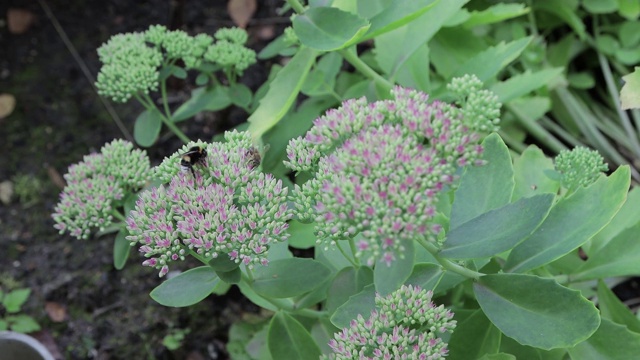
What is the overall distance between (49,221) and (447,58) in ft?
4.26

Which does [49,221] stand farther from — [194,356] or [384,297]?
[384,297]

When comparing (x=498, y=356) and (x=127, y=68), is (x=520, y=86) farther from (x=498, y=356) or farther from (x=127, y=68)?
(x=127, y=68)

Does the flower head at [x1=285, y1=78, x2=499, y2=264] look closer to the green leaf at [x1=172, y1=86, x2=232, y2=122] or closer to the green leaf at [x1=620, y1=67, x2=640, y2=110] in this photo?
the green leaf at [x1=620, y1=67, x2=640, y2=110]

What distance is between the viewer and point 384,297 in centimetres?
108

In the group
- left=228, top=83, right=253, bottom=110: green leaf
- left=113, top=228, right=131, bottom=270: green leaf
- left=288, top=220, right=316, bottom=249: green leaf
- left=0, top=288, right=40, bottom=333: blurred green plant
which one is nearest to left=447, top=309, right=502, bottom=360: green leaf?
left=288, top=220, right=316, bottom=249: green leaf

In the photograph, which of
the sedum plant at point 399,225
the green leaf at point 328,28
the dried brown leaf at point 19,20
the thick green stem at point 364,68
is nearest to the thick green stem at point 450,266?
the sedum plant at point 399,225

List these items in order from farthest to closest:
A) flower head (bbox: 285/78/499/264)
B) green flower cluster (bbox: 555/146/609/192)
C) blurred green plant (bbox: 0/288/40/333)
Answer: blurred green plant (bbox: 0/288/40/333) → green flower cluster (bbox: 555/146/609/192) → flower head (bbox: 285/78/499/264)

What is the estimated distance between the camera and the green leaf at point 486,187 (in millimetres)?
1201

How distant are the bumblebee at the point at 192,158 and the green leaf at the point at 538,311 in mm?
492

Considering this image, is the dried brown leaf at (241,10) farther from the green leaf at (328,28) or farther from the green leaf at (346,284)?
the green leaf at (346,284)

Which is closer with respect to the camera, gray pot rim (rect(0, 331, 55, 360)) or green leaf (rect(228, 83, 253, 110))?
gray pot rim (rect(0, 331, 55, 360))

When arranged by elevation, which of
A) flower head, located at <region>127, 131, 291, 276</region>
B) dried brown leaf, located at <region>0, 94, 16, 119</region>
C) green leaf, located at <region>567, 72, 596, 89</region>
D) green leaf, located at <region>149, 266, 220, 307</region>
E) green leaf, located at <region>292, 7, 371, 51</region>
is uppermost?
green leaf, located at <region>292, 7, 371, 51</region>

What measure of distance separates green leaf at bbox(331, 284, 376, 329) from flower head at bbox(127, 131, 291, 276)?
15 cm

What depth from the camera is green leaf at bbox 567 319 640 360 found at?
123 cm
